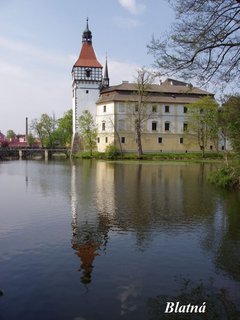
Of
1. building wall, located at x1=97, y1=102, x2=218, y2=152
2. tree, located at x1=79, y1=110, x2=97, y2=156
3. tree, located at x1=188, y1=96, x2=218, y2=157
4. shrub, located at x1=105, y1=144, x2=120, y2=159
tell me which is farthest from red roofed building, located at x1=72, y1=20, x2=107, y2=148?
tree, located at x1=188, y1=96, x2=218, y2=157

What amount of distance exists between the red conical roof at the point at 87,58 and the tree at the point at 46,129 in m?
30.4

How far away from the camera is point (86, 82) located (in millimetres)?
73875

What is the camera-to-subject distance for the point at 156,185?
92.1ft

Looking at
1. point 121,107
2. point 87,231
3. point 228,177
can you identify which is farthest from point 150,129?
point 87,231

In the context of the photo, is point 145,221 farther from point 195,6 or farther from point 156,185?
point 156,185

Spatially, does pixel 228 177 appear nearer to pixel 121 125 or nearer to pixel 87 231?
pixel 87 231

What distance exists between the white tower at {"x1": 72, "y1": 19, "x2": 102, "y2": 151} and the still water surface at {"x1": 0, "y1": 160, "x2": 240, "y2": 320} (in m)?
53.4

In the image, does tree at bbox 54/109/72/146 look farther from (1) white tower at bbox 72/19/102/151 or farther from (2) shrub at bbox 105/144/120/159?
(2) shrub at bbox 105/144/120/159

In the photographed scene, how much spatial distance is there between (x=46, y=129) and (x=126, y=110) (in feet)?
125

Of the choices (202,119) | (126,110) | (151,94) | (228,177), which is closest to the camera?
(228,177)

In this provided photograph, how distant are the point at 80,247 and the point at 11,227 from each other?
3979mm

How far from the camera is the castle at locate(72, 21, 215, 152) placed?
229 ft

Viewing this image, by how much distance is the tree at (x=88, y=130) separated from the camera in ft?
232

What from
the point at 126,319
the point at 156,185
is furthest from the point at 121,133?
the point at 126,319
